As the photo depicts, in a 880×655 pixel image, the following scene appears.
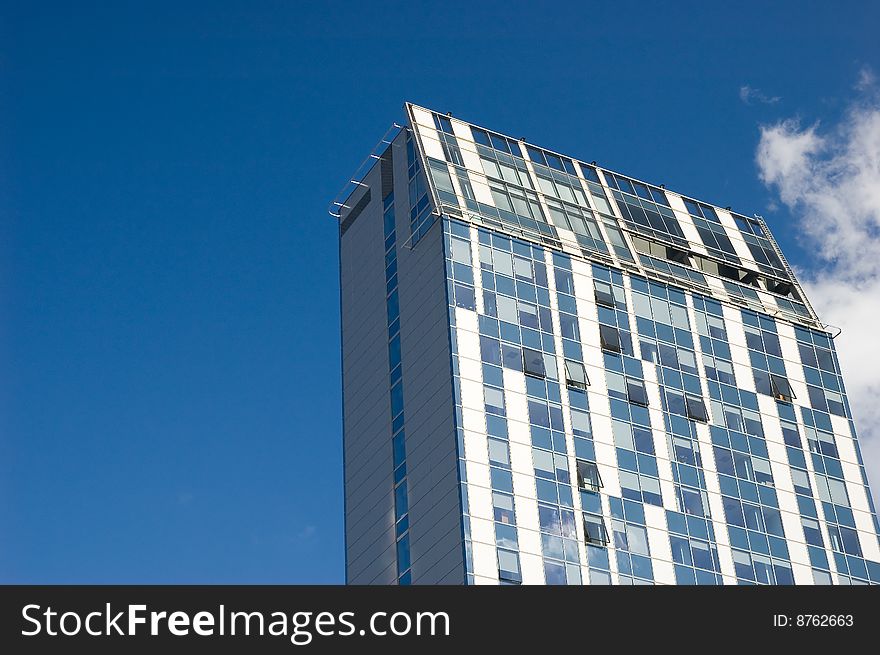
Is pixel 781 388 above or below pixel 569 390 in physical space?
above

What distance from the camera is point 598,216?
99312 millimetres

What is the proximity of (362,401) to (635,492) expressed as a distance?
60.5ft

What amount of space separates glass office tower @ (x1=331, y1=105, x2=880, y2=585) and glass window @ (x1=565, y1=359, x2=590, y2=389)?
90 mm

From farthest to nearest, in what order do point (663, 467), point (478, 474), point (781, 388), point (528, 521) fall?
1. point (781, 388)
2. point (663, 467)
3. point (528, 521)
4. point (478, 474)

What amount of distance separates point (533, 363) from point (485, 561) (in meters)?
14.4

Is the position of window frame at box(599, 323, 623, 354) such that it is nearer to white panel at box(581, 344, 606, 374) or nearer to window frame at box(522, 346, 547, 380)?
white panel at box(581, 344, 606, 374)

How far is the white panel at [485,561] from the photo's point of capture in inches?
3002

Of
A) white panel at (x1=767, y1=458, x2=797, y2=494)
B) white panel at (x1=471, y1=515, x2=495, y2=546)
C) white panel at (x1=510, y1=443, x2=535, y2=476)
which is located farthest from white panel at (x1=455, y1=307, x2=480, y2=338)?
white panel at (x1=767, y1=458, x2=797, y2=494)

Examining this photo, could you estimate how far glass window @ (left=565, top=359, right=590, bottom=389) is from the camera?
87.6 metres

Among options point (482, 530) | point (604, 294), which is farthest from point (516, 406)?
point (604, 294)

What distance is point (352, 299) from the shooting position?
99.0 metres

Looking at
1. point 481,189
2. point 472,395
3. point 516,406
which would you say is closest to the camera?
point 472,395

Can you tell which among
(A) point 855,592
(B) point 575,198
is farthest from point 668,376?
(A) point 855,592

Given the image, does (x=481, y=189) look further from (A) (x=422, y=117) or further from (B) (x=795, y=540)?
(B) (x=795, y=540)
